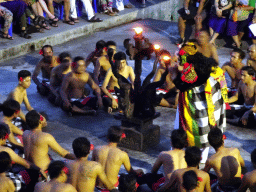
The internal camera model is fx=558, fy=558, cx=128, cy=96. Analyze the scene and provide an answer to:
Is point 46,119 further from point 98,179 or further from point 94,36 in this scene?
point 94,36

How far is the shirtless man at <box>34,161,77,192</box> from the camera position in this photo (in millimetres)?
5352

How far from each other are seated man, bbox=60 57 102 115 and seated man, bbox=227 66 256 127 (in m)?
2.13

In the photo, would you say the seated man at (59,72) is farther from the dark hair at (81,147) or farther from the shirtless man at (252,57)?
the dark hair at (81,147)

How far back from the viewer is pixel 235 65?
920 cm

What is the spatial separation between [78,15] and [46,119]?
6.82m

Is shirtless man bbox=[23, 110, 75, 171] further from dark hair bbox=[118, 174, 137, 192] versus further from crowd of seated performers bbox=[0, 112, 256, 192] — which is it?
dark hair bbox=[118, 174, 137, 192]

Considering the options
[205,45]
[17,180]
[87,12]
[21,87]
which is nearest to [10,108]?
[21,87]

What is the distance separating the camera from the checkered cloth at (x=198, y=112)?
6.99 m

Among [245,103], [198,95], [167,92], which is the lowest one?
[167,92]

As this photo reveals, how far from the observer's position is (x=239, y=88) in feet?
29.0

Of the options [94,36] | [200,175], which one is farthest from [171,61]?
[94,36]

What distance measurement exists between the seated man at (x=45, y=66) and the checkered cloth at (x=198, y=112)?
3522mm

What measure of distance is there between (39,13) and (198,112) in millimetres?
7596

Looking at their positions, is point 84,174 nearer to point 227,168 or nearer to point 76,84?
point 227,168
